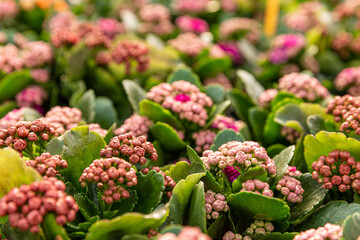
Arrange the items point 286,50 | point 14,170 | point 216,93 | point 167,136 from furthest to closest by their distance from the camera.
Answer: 1. point 286,50
2. point 216,93
3. point 167,136
4. point 14,170

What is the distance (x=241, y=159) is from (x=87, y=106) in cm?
85

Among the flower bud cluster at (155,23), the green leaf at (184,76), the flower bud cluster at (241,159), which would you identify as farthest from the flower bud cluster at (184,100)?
the flower bud cluster at (155,23)

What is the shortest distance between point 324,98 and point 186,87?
70 centimetres

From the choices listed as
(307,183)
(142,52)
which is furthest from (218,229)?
(142,52)

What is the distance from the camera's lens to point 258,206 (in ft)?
3.74

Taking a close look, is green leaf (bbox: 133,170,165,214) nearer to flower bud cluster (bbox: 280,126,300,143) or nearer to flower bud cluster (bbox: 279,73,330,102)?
flower bud cluster (bbox: 280,126,300,143)

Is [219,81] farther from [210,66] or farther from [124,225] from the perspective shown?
[124,225]

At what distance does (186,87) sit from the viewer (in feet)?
5.20

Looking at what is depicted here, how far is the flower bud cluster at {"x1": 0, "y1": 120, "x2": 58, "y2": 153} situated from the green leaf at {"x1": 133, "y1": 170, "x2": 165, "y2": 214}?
0.35 meters

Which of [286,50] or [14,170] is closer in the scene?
[14,170]

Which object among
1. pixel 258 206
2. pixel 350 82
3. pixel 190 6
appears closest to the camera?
pixel 258 206

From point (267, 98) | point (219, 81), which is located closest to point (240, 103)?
point (267, 98)

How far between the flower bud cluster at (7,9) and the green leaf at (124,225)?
214 cm

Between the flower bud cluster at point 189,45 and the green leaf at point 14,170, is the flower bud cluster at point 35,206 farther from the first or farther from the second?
the flower bud cluster at point 189,45
